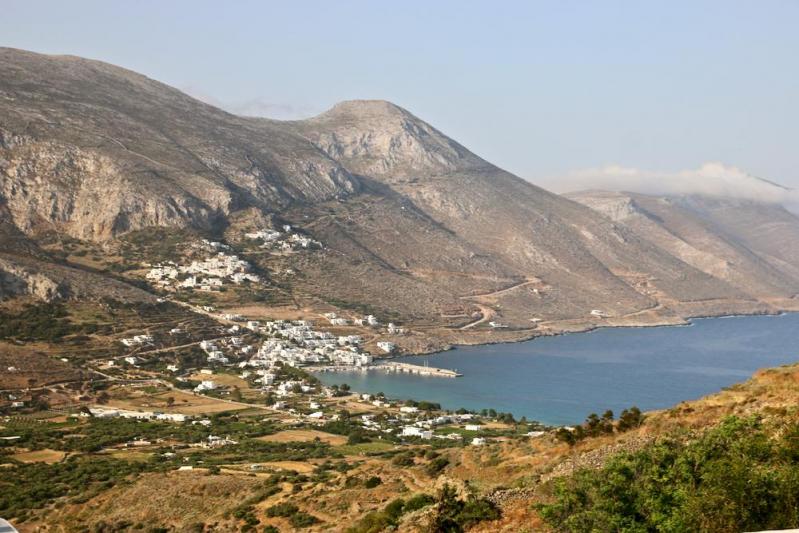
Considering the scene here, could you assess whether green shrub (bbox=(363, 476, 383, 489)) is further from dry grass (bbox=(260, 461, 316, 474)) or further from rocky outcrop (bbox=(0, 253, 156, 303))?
rocky outcrop (bbox=(0, 253, 156, 303))

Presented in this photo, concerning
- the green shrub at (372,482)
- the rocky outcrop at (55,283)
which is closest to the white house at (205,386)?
the rocky outcrop at (55,283)

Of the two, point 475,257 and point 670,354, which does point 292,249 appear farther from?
point 670,354

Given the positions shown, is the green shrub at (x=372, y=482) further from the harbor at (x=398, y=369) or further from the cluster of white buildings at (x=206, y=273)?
the cluster of white buildings at (x=206, y=273)

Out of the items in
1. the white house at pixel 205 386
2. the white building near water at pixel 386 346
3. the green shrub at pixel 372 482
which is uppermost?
the green shrub at pixel 372 482

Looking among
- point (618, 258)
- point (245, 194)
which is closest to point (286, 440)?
point (245, 194)

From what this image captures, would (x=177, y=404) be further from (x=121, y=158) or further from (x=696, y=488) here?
(x=121, y=158)

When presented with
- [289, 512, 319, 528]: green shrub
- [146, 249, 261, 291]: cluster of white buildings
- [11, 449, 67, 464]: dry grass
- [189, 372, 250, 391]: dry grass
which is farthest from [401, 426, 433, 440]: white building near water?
[146, 249, 261, 291]: cluster of white buildings
